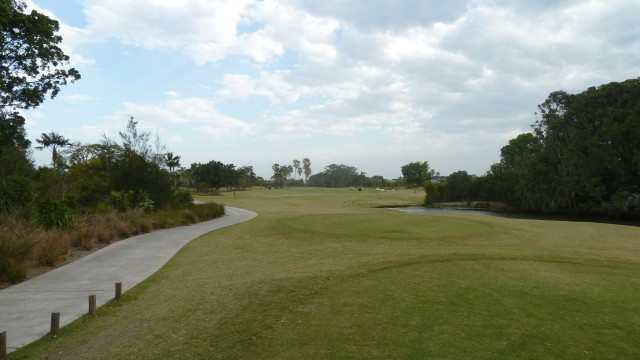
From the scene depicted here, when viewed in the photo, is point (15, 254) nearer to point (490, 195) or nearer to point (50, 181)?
point (50, 181)

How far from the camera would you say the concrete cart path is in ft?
21.1

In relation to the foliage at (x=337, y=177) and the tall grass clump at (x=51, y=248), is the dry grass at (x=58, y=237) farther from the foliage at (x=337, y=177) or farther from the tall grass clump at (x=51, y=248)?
the foliage at (x=337, y=177)

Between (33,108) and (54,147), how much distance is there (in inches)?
1116

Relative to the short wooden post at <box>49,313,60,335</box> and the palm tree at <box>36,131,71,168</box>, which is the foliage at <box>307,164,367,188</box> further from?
the short wooden post at <box>49,313,60,335</box>

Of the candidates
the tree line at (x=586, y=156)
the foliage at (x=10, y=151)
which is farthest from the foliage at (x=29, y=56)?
the tree line at (x=586, y=156)

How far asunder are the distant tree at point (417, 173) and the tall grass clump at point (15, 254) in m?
115

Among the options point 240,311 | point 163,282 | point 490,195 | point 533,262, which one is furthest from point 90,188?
point 490,195

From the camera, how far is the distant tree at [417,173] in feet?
401

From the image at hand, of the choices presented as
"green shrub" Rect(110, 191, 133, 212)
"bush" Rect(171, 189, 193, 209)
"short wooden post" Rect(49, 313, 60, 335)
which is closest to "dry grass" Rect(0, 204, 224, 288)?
"green shrub" Rect(110, 191, 133, 212)

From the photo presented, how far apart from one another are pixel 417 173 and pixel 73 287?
4754 inches

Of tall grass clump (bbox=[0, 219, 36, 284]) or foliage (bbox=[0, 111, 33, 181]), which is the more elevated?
foliage (bbox=[0, 111, 33, 181])

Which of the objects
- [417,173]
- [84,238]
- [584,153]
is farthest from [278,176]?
[84,238]

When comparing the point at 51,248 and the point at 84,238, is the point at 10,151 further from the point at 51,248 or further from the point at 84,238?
the point at 51,248

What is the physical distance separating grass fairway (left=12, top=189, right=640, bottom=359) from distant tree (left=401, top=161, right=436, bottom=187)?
111590 millimetres
